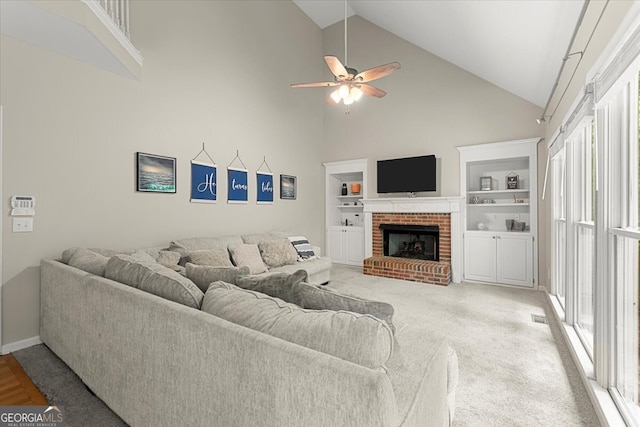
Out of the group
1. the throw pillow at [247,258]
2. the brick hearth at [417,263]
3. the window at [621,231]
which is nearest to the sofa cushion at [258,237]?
the throw pillow at [247,258]

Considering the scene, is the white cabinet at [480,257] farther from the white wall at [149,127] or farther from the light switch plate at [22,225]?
the light switch plate at [22,225]

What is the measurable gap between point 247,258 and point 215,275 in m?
2.20

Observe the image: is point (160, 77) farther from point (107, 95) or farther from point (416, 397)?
point (416, 397)

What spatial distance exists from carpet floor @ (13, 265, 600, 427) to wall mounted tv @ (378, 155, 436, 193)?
2.18 meters

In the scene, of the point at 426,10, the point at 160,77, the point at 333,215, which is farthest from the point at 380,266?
the point at 160,77

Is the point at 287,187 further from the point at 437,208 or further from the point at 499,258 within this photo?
the point at 499,258

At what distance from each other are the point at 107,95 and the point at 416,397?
3.81 m

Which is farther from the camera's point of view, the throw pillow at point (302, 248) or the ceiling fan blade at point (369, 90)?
the throw pillow at point (302, 248)

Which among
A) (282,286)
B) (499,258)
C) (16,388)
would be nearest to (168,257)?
(16,388)

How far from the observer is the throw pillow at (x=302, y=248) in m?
4.76

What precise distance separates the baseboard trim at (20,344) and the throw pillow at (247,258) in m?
1.92

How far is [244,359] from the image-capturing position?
1.04 meters

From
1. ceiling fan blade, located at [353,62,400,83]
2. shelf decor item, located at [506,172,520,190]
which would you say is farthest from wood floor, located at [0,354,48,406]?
shelf decor item, located at [506,172,520,190]

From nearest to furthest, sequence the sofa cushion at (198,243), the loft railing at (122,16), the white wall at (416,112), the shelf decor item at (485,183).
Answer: the loft railing at (122,16) → the sofa cushion at (198,243) → the white wall at (416,112) → the shelf decor item at (485,183)
